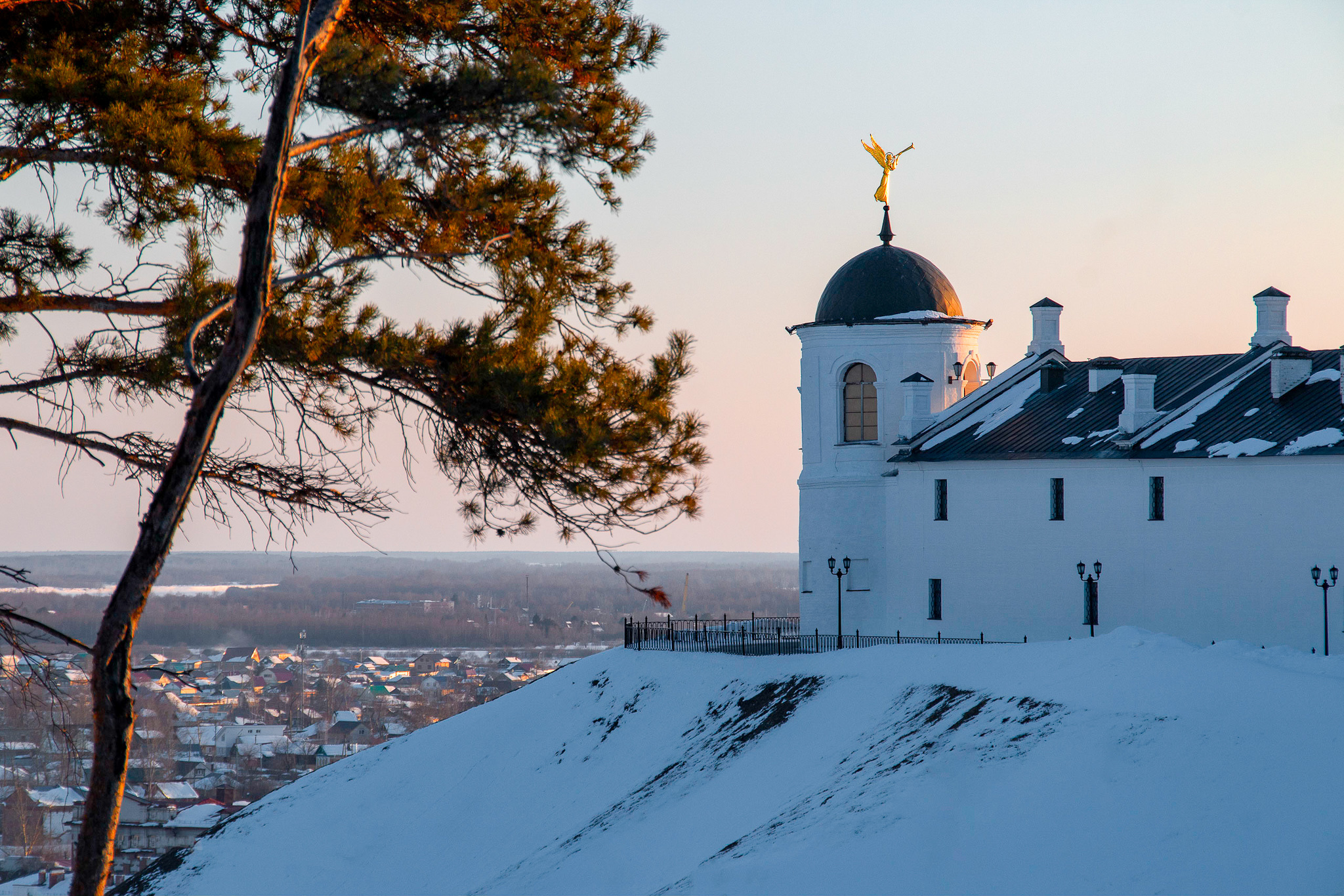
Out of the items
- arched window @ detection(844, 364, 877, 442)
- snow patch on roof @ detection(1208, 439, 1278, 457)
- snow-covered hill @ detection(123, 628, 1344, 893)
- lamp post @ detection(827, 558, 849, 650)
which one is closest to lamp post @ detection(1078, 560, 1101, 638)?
snow patch on roof @ detection(1208, 439, 1278, 457)

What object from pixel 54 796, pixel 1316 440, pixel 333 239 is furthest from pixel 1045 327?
pixel 54 796

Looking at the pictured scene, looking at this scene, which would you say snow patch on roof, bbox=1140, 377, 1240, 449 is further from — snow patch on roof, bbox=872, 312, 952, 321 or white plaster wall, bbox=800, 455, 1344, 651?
snow patch on roof, bbox=872, 312, 952, 321

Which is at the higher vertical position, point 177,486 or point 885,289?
point 885,289

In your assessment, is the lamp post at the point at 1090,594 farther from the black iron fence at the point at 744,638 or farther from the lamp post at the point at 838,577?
the lamp post at the point at 838,577

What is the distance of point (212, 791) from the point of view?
244 feet

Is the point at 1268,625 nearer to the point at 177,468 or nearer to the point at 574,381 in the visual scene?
the point at 574,381

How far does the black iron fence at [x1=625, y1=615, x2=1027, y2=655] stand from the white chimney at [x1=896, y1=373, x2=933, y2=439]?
5.81 metres

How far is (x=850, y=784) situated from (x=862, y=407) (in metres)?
18.7

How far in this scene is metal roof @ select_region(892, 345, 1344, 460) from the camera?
97.0ft

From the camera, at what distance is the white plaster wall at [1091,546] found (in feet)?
93.4

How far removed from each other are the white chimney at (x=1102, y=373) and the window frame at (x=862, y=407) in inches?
231

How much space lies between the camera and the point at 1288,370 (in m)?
31.2

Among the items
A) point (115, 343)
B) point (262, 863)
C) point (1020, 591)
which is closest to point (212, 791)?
point (262, 863)

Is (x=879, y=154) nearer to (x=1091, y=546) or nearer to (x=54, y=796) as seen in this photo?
(x=1091, y=546)
